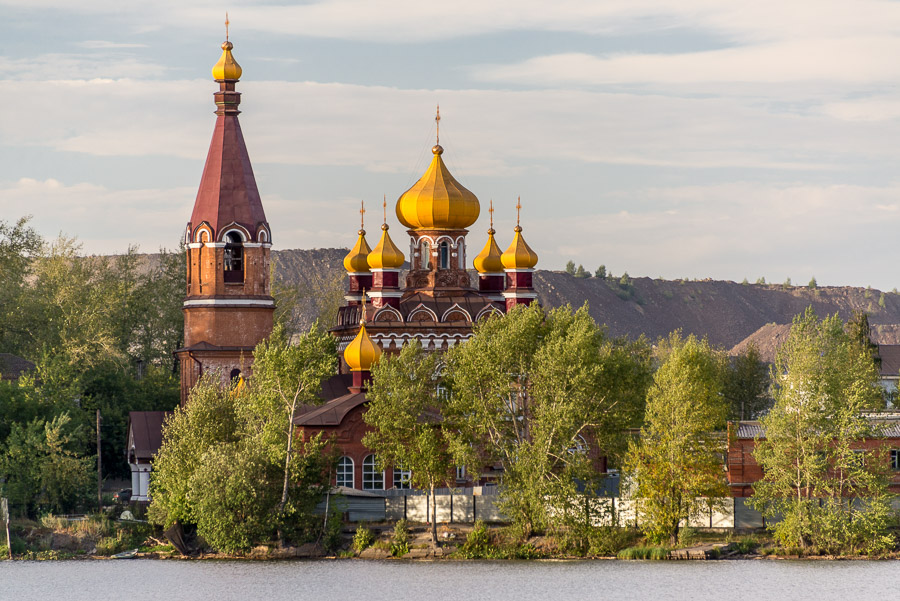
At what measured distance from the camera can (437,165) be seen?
65250 millimetres

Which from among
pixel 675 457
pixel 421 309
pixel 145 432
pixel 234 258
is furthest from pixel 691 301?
pixel 675 457

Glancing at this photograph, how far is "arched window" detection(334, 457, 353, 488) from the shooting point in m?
53.6

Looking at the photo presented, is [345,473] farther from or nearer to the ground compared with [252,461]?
nearer to the ground

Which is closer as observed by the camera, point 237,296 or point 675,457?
point 675,457

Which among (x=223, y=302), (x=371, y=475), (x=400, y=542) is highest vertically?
(x=223, y=302)

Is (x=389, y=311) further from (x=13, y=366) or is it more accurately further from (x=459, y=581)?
(x=459, y=581)

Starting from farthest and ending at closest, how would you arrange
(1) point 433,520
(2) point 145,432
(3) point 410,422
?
(2) point 145,432, (3) point 410,422, (1) point 433,520

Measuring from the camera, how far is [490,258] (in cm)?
6681

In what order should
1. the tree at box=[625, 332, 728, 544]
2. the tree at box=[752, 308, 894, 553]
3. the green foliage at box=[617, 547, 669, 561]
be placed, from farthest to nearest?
the tree at box=[625, 332, 728, 544] < the green foliage at box=[617, 547, 669, 561] < the tree at box=[752, 308, 894, 553]

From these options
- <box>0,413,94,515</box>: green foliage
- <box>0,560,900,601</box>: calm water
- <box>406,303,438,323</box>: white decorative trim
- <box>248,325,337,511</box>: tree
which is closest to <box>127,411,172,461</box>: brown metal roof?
<box>0,413,94,515</box>: green foliage

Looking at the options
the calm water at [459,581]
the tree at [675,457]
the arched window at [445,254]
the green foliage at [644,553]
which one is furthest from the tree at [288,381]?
the arched window at [445,254]

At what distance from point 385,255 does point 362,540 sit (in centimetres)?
1592

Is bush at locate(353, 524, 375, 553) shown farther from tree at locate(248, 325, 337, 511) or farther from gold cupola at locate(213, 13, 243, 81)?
gold cupola at locate(213, 13, 243, 81)

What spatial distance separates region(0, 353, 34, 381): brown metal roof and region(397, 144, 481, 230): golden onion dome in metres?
16.2
